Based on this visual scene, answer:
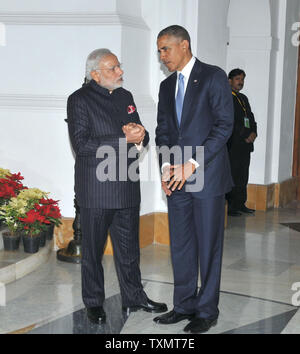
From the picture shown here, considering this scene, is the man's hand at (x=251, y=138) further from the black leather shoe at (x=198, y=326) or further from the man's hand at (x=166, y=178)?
the black leather shoe at (x=198, y=326)

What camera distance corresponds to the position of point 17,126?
5.95 metres

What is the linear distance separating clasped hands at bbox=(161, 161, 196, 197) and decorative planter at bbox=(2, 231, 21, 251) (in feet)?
6.51

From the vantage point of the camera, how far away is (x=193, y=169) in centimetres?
373

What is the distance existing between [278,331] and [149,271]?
160cm

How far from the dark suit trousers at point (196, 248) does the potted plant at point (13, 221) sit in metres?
1.81

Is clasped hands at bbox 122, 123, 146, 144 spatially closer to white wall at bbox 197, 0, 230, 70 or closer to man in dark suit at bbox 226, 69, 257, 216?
white wall at bbox 197, 0, 230, 70

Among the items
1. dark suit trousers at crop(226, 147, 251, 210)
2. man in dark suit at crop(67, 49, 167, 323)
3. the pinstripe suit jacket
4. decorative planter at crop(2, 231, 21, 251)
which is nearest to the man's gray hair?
man in dark suit at crop(67, 49, 167, 323)

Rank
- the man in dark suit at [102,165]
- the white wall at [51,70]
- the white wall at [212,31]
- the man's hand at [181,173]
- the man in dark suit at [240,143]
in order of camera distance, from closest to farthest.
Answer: the man's hand at [181,173]
the man in dark suit at [102,165]
the white wall at [51,70]
the white wall at [212,31]
the man in dark suit at [240,143]

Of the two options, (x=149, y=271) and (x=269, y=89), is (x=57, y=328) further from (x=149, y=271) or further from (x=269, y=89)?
(x=269, y=89)

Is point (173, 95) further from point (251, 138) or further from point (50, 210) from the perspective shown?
point (251, 138)

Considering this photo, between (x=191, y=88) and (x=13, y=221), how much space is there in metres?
2.31

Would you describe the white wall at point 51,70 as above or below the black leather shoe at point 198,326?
above

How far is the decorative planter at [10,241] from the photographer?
533cm

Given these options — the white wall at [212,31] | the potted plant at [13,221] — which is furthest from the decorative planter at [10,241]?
the white wall at [212,31]
